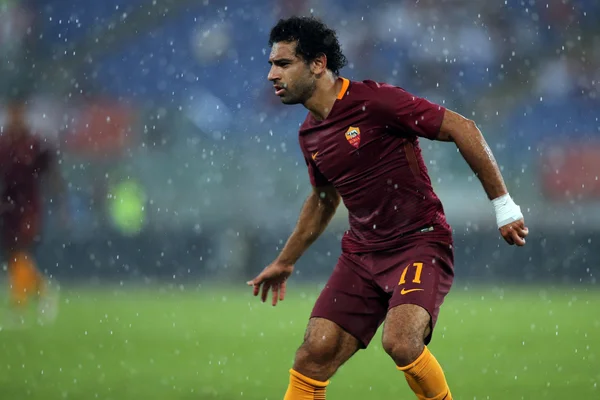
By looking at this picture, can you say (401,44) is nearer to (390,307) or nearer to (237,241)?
(237,241)

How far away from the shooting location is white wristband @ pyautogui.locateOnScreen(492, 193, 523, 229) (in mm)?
3607

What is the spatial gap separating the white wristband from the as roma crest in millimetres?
597

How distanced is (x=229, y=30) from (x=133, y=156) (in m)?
3.07

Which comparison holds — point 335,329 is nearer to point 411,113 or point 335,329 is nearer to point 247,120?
point 411,113

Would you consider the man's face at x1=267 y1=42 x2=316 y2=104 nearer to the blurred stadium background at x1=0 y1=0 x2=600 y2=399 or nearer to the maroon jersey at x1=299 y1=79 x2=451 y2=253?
the maroon jersey at x1=299 y1=79 x2=451 y2=253

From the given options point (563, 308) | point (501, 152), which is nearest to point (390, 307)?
point (563, 308)

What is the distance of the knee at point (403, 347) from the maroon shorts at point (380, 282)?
178mm

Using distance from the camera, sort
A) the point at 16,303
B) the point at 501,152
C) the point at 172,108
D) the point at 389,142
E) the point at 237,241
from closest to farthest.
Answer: the point at 389,142 < the point at 16,303 < the point at 237,241 < the point at 501,152 < the point at 172,108

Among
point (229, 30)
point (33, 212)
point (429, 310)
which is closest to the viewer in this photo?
point (429, 310)

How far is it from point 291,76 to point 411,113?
0.54 meters

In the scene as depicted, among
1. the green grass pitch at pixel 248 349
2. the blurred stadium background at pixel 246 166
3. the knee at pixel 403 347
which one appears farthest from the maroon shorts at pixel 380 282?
the blurred stadium background at pixel 246 166

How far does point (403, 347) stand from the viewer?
11.7 feet

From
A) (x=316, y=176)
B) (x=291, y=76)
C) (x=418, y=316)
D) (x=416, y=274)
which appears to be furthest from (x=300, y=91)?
(x=418, y=316)

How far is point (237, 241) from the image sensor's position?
1243 centimetres
